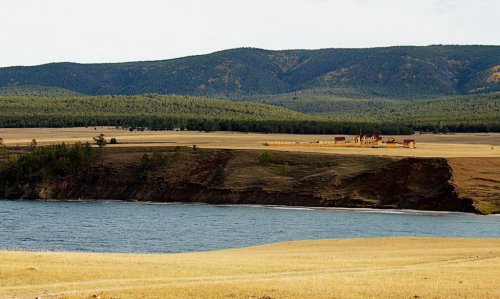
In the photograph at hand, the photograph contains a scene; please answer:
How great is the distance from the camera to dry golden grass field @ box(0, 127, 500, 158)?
416ft

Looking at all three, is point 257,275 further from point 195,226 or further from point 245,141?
point 245,141

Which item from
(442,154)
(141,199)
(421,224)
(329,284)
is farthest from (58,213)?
(329,284)

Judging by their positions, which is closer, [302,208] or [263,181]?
[302,208]

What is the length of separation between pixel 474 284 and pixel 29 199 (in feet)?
314

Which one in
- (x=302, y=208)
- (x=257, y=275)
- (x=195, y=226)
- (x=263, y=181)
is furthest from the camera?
(x=263, y=181)

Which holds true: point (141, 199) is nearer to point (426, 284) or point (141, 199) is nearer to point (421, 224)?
point (421, 224)

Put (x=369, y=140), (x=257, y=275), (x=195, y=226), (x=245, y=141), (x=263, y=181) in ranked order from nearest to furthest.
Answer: (x=257, y=275)
(x=195, y=226)
(x=263, y=181)
(x=369, y=140)
(x=245, y=141)

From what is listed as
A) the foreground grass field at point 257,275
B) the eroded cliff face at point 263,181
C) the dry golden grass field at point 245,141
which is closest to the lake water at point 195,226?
the eroded cliff face at point 263,181

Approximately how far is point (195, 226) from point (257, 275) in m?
45.5

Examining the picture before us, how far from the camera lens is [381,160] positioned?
385 ft

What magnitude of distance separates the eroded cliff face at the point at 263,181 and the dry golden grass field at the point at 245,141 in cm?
656

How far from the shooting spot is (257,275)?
43.3m

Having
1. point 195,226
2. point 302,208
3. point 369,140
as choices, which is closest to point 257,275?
point 195,226

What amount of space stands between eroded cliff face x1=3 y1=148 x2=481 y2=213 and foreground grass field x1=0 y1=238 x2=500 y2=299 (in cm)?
5197
